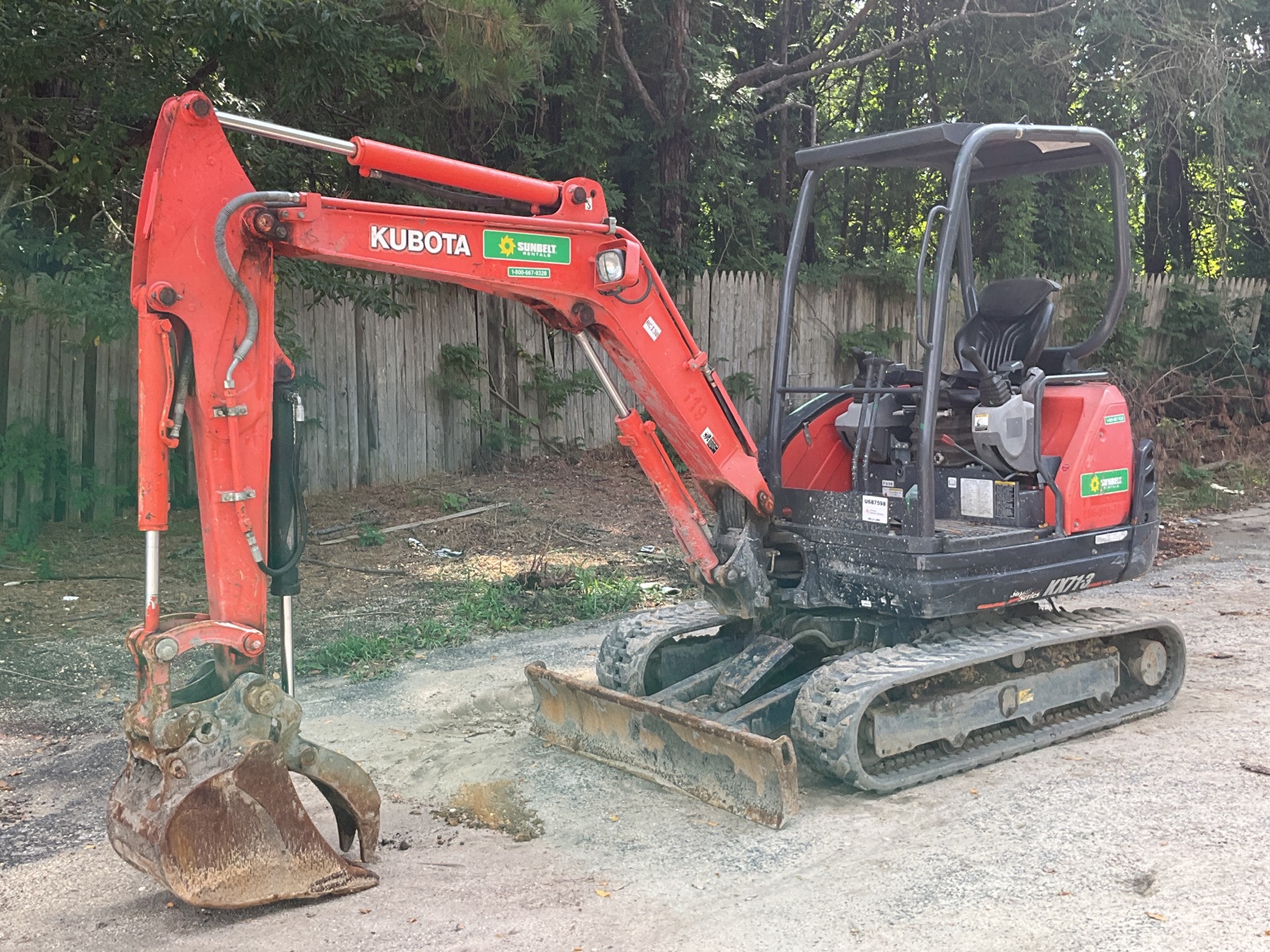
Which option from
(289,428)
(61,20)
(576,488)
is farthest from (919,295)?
(576,488)

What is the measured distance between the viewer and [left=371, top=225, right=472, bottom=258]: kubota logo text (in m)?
4.57

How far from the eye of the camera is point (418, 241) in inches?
183

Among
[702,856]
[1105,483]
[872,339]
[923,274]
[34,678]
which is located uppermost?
[872,339]

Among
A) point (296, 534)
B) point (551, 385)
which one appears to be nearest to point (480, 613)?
point (296, 534)

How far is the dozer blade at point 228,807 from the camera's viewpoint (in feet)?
13.1

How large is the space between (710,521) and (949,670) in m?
1.34

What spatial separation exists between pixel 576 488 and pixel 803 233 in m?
6.15

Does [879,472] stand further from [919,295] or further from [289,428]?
[289,428]

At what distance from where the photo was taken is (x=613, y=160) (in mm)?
14188

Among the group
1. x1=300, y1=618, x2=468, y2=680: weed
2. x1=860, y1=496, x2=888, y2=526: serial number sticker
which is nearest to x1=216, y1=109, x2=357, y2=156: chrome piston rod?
x1=860, y1=496, x2=888, y2=526: serial number sticker

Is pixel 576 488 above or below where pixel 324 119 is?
below

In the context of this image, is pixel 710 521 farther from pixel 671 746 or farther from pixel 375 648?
pixel 375 648

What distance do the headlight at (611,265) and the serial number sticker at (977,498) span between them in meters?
2.11

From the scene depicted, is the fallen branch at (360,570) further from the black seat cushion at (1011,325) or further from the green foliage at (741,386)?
the green foliage at (741,386)
